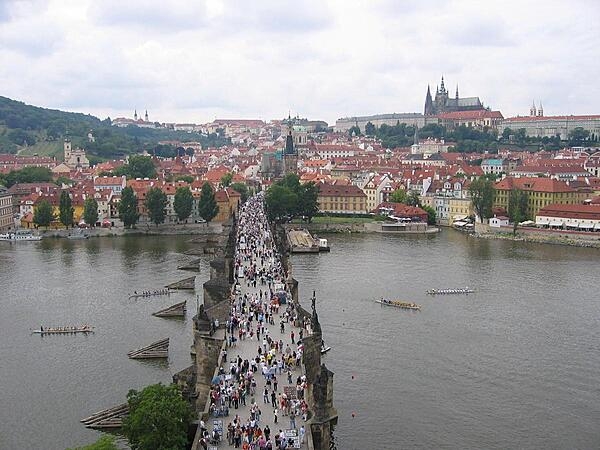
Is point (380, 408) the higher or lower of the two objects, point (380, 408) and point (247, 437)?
the lower

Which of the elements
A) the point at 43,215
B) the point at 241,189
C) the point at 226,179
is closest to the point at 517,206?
the point at 241,189

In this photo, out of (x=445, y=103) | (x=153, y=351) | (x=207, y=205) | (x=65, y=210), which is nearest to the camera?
(x=153, y=351)

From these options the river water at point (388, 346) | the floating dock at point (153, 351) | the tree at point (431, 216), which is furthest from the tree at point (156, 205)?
the floating dock at point (153, 351)

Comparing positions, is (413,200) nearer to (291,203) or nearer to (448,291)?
(291,203)

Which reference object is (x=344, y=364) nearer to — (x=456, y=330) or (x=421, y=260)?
(x=456, y=330)

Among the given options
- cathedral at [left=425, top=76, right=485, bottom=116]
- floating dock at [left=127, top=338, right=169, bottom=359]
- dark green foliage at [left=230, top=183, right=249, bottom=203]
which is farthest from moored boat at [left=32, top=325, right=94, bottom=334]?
cathedral at [left=425, top=76, right=485, bottom=116]

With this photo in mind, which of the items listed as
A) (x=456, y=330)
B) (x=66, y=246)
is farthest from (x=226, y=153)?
(x=456, y=330)

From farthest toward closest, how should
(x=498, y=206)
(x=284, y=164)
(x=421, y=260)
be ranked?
1. (x=284, y=164)
2. (x=498, y=206)
3. (x=421, y=260)

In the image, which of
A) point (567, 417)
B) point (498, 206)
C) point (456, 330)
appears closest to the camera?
point (567, 417)
